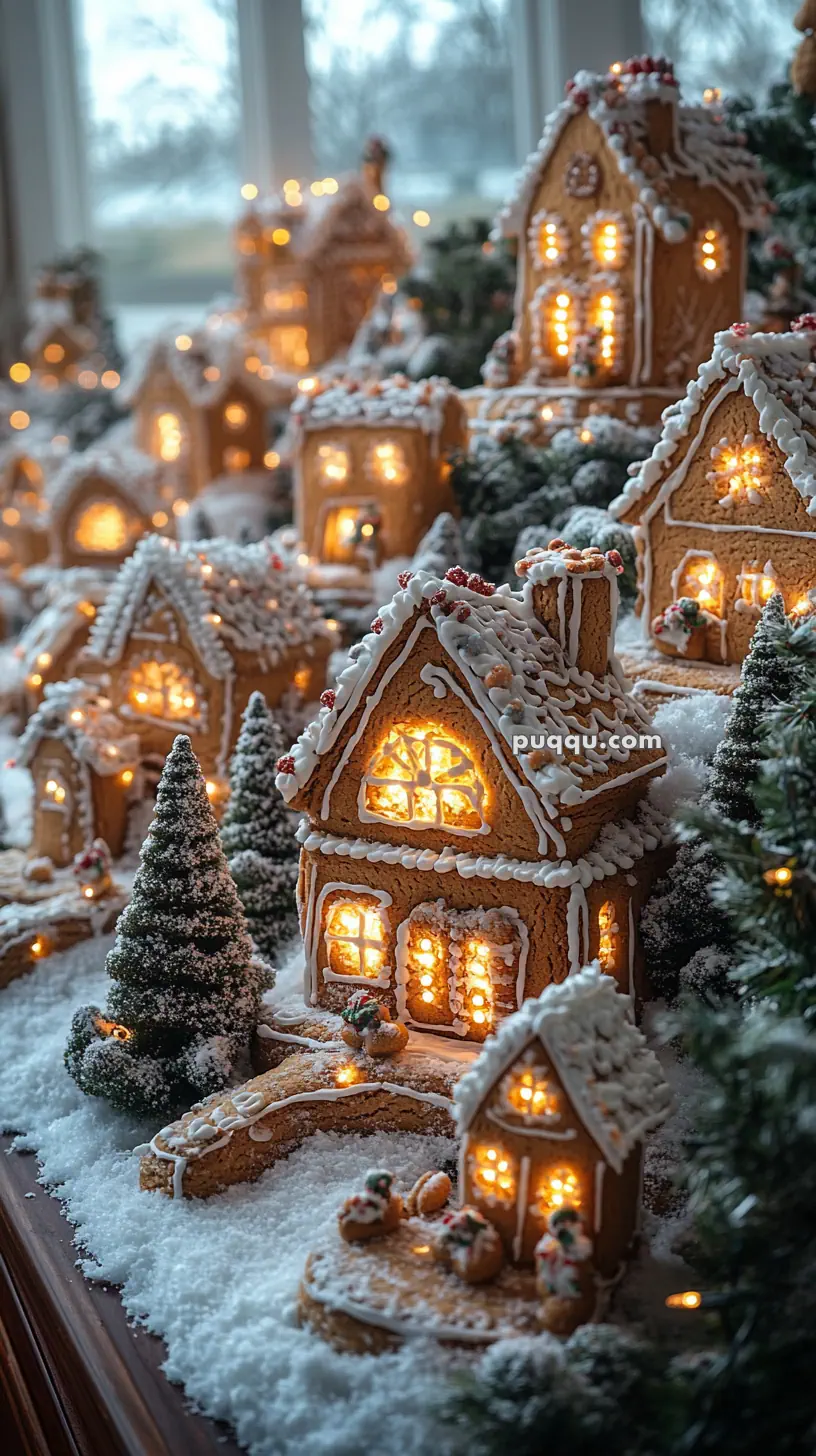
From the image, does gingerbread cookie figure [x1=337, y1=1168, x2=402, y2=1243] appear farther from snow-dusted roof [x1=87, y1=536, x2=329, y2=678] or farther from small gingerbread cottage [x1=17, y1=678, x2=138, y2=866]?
small gingerbread cottage [x1=17, y1=678, x2=138, y2=866]

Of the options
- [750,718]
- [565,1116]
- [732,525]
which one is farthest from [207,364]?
[565,1116]

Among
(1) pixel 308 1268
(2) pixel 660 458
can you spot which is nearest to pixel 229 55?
(2) pixel 660 458

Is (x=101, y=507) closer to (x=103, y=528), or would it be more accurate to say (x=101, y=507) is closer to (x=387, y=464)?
(x=103, y=528)

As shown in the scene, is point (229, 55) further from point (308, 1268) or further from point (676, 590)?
point (308, 1268)

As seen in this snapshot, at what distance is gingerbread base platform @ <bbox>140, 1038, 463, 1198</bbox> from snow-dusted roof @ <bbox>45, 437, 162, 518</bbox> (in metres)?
16.9

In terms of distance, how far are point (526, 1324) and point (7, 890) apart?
1143 cm

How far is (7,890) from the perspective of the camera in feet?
67.7

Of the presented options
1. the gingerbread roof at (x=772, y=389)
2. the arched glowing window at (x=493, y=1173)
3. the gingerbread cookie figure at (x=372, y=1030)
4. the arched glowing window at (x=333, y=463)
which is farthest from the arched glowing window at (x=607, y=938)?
the arched glowing window at (x=333, y=463)

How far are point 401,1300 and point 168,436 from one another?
23520 millimetres

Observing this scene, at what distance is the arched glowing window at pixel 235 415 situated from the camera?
31453 mm

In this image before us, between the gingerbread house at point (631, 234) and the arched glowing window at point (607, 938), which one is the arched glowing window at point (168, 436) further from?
the arched glowing window at point (607, 938)

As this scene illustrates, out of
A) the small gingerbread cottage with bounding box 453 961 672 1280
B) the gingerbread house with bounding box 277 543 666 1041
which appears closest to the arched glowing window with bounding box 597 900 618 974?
the gingerbread house with bounding box 277 543 666 1041

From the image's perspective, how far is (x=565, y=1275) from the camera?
38.7 feet

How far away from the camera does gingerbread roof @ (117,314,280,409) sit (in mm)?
30656
